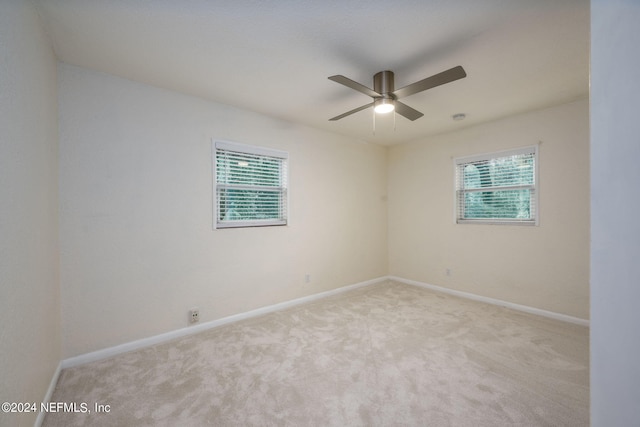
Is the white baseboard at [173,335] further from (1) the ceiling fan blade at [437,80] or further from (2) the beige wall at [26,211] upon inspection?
(1) the ceiling fan blade at [437,80]

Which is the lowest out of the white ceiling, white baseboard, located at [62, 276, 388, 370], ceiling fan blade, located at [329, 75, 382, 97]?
white baseboard, located at [62, 276, 388, 370]

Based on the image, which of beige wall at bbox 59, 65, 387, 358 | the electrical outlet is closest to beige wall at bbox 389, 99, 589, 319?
beige wall at bbox 59, 65, 387, 358

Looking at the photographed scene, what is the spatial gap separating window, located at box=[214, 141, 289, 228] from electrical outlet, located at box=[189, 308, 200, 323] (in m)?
0.91

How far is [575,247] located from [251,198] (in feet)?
12.5

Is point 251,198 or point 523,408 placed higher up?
point 251,198

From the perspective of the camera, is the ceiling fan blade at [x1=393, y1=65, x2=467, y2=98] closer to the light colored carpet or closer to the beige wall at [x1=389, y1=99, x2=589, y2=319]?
the beige wall at [x1=389, y1=99, x2=589, y2=319]

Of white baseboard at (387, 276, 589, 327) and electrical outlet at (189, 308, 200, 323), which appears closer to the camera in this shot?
electrical outlet at (189, 308, 200, 323)

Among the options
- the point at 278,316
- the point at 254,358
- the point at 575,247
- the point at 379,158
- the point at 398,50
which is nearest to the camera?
the point at 398,50

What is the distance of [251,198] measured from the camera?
10.4ft

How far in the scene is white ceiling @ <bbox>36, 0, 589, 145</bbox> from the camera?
1.55 metres

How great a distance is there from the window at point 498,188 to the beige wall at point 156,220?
7.42 ft

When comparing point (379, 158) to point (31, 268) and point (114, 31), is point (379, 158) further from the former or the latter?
point (31, 268)

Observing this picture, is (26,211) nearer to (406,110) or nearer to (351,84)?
(351,84)

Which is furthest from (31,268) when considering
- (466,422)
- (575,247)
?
(575,247)
